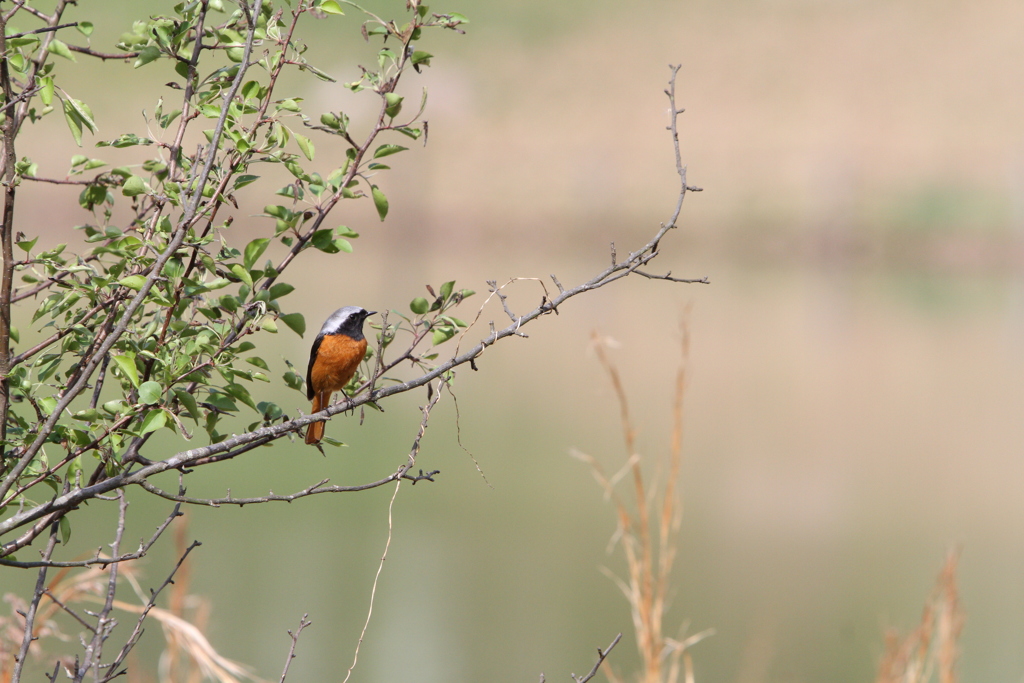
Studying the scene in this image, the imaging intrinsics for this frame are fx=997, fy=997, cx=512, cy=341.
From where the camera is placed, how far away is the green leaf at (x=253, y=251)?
6.82 feet

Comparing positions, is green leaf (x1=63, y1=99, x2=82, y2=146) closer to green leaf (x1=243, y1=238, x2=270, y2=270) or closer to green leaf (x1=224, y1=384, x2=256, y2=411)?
green leaf (x1=243, y1=238, x2=270, y2=270)

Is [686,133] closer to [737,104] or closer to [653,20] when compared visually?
[737,104]

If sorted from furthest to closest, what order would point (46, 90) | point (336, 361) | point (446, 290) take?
point (336, 361) → point (446, 290) → point (46, 90)

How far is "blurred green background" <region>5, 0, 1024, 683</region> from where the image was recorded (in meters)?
10.4

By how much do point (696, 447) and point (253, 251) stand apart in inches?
617

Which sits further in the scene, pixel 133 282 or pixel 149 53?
pixel 149 53

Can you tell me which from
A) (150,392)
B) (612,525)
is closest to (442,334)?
(150,392)

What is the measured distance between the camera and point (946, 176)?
219 ft

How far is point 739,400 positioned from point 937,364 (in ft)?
19.0

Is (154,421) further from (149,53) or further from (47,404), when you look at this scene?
(149,53)

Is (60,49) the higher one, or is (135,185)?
(60,49)

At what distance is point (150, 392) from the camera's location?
6.08 feet

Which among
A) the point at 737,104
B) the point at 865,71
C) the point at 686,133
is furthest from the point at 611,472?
the point at 865,71

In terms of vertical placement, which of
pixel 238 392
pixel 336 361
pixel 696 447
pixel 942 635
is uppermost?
pixel 336 361
